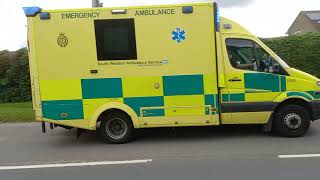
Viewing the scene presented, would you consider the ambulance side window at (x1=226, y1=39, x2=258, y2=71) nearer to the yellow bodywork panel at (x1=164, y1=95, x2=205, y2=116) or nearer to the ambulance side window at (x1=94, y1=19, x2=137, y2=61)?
the yellow bodywork panel at (x1=164, y1=95, x2=205, y2=116)

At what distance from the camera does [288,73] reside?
9.80 metres

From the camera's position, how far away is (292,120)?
9.83m

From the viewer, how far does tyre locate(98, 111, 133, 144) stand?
9766mm

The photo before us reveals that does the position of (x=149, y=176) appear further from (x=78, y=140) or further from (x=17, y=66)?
(x=17, y=66)

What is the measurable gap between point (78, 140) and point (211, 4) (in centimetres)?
388

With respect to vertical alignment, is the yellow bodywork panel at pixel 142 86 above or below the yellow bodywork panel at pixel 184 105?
above

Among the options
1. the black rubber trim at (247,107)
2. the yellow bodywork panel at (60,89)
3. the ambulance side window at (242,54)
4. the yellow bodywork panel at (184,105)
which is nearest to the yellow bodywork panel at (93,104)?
the yellow bodywork panel at (60,89)

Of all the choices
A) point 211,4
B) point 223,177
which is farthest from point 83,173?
point 211,4

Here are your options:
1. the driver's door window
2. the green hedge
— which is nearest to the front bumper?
the driver's door window

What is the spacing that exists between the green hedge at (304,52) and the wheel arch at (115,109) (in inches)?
313

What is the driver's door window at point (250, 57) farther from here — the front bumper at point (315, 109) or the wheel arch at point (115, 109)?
the wheel arch at point (115, 109)

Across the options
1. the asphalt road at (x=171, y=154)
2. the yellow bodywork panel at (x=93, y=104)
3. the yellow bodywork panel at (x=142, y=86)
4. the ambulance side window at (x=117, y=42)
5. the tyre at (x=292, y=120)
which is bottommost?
the asphalt road at (x=171, y=154)

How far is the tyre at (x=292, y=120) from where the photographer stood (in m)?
9.82

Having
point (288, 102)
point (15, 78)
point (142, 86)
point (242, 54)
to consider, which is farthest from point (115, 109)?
point (15, 78)
